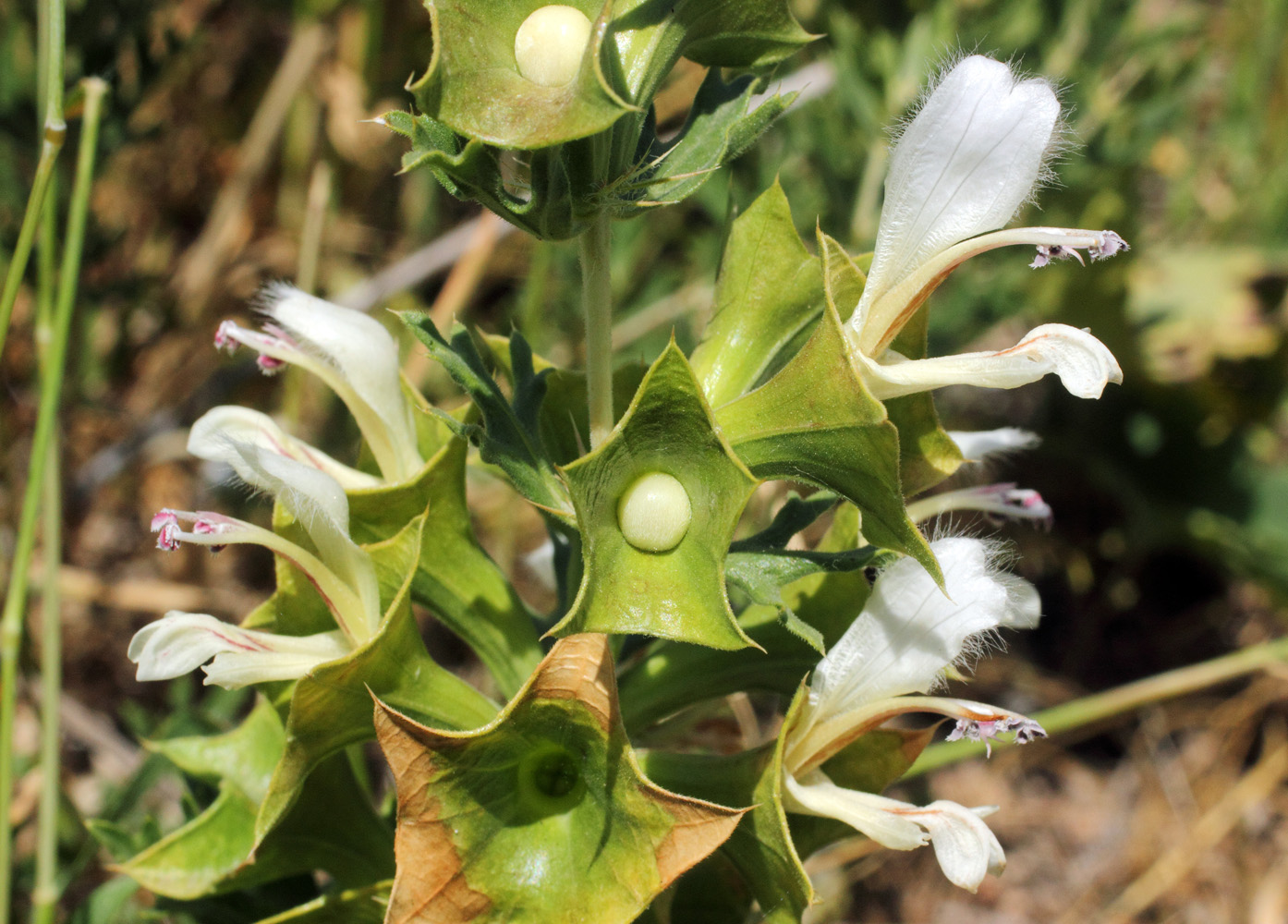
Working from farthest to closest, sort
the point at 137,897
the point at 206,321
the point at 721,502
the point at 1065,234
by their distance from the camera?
the point at 206,321 → the point at 137,897 → the point at 1065,234 → the point at 721,502

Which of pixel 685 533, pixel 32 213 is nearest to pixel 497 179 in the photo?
pixel 685 533

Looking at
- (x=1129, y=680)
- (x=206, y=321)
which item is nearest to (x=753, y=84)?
(x=206, y=321)

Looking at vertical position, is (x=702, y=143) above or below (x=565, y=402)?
above

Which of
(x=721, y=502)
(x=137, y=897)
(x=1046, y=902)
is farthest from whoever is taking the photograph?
(x=1046, y=902)

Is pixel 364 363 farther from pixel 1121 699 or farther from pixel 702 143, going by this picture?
pixel 1121 699

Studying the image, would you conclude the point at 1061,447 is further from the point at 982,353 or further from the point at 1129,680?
the point at 982,353

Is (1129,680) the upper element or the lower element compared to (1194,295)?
lower

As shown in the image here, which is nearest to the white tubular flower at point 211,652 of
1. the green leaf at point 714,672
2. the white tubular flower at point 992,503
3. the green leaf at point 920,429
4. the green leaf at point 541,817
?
the green leaf at point 541,817
